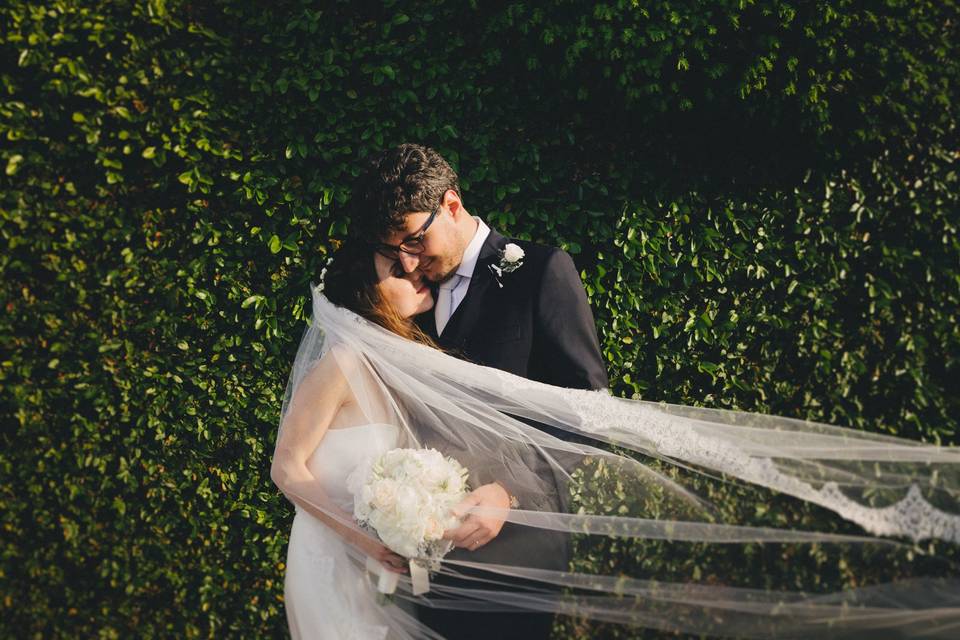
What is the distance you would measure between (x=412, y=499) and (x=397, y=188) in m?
1.08

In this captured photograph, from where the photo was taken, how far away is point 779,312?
373cm

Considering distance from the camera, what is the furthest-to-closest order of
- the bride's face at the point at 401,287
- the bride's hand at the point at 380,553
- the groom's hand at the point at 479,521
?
the bride's face at the point at 401,287
the bride's hand at the point at 380,553
the groom's hand at the point at 479,521

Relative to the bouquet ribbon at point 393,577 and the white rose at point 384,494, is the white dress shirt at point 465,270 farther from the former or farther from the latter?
the bouquet ribbon at point 393,577

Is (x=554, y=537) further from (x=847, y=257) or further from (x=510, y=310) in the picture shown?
(x=847, y=257)

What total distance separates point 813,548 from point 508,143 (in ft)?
7.75

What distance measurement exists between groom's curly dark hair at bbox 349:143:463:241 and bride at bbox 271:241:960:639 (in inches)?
6.4

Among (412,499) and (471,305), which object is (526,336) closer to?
(471,305)

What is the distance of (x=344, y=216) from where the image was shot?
11.3 ft

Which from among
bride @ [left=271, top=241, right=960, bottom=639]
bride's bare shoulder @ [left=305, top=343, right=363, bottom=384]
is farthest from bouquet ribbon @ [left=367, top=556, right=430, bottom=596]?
bride's bare shoulder @ [left=305, top=343, right=363, bottom=384]

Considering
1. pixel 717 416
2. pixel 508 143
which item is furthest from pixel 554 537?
pixel 508 143

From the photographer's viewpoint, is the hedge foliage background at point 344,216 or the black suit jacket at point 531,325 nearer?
the black suit jacket at point 531,325

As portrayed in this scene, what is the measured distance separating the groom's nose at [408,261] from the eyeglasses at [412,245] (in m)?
0.01

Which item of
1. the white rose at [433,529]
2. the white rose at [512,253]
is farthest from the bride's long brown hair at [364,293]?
the white rose at [433,529]

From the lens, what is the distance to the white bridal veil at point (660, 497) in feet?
6.58
